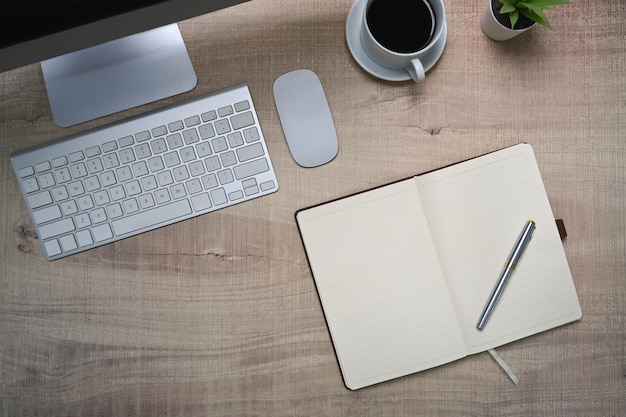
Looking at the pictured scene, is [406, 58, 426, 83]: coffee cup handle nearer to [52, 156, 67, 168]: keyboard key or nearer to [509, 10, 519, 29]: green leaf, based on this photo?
[509, 10, 519, 29]: green leaf

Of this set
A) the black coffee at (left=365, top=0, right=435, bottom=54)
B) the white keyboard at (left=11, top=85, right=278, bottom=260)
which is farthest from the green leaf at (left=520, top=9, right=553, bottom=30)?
the white keyboard at (left=11, top=85, right=278, bottom=260)

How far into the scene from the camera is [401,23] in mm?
681

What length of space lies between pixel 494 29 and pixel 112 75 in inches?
18.1

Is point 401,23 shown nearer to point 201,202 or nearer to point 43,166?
point 201,202

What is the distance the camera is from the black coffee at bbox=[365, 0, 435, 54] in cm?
68

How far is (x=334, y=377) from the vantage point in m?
0.71

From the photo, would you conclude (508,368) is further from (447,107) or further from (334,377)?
(447,107)

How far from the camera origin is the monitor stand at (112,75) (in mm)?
698

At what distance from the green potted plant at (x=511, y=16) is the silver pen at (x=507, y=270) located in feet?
0.75

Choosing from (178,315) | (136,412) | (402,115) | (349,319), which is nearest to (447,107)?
(402,115)

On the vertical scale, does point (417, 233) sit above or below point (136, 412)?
above

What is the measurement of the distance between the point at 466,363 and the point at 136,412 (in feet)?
1.32

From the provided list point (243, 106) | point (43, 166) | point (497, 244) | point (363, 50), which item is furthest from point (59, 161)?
point (497, 244)

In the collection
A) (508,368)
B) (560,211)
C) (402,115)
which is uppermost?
(402,115)
